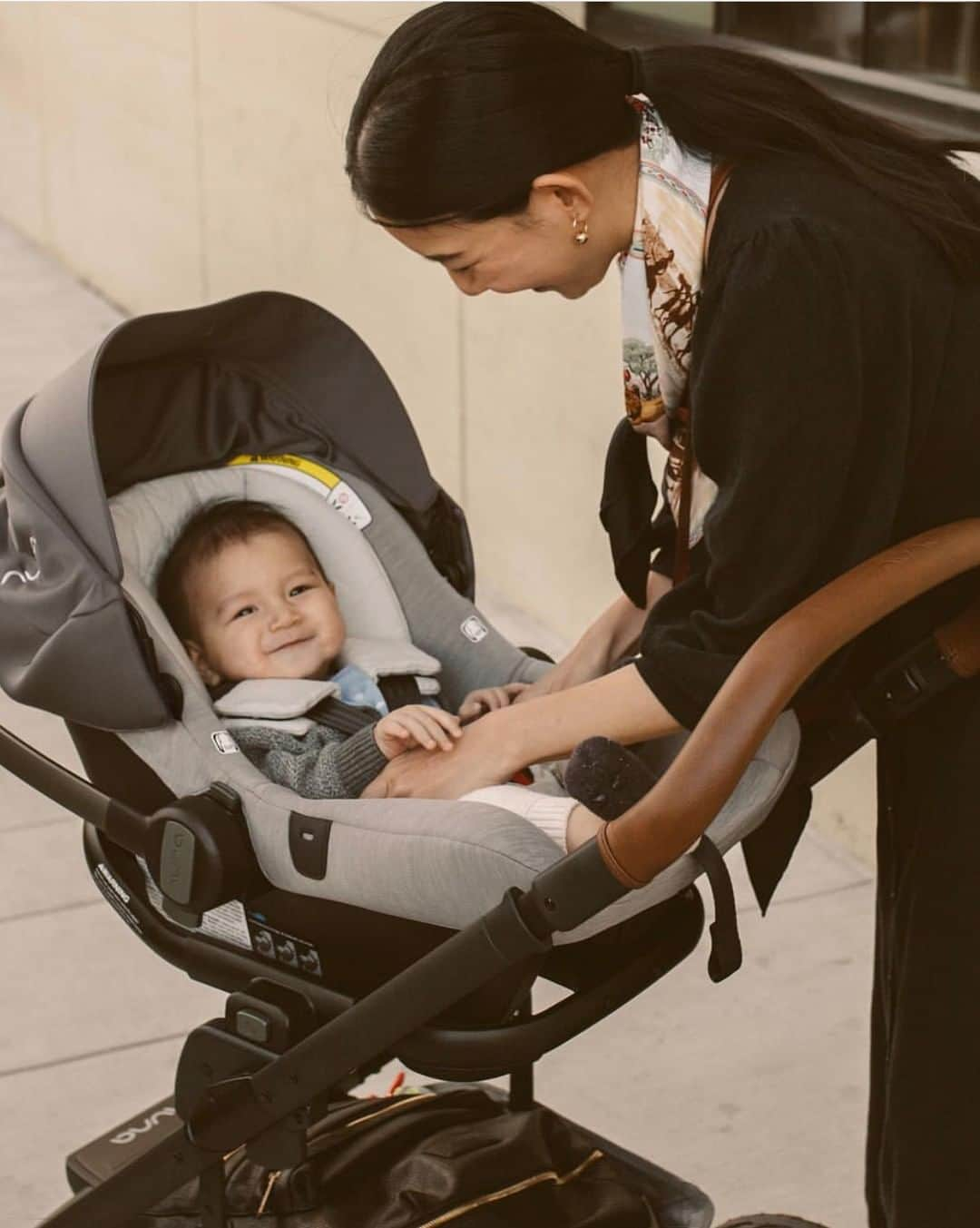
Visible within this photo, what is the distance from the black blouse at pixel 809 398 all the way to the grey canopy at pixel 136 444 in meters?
0.62

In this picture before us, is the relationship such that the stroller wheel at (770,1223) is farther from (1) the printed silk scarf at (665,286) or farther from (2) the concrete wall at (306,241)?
(2) the concrete wall at (306,241)

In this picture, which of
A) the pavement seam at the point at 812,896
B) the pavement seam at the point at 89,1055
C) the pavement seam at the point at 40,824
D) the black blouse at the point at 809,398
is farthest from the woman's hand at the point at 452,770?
the pavement seam at the point at 40,824

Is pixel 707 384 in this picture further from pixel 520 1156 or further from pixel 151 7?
pixel 151 7

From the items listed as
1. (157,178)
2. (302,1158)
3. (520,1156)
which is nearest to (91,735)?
(302,1158)

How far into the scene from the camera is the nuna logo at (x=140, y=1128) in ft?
Result: 8.81

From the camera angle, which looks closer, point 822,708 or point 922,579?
point 922,579

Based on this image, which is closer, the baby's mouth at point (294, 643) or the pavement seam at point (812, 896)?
the baby's mouth at point (294, 643)

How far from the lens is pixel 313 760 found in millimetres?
2332

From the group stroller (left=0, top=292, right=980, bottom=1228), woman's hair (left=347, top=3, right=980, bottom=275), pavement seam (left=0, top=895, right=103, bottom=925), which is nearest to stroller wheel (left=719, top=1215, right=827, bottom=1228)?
stroller (left=0, top=292, right=980, bottom=1228)

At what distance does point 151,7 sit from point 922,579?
5144 mm

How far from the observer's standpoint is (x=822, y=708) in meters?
2.04

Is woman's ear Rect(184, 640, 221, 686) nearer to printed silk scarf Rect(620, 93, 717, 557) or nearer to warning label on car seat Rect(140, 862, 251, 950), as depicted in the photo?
warning label on car seat Rect(140, 862, 251, 950)

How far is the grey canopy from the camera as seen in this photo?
218cm

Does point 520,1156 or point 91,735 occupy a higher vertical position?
point 91,735
